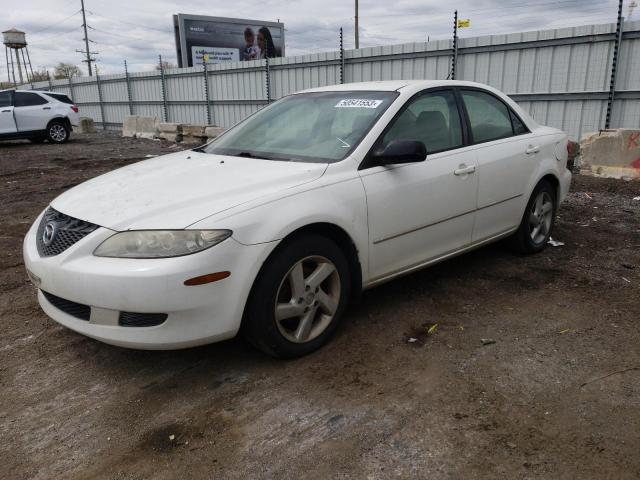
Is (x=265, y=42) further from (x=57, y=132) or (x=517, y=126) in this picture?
(x=517, y=126)

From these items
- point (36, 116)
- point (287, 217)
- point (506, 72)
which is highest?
point (506, 72)

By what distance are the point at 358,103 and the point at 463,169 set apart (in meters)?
0.89

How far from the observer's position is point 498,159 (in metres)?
4.29

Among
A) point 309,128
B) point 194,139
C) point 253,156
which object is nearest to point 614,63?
point 309,128

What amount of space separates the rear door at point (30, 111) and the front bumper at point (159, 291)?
51.6 ft

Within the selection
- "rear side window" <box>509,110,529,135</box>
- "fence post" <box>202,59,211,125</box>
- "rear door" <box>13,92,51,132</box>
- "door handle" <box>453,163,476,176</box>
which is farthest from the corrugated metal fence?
"door handle" <box>453,163,476,176</box>

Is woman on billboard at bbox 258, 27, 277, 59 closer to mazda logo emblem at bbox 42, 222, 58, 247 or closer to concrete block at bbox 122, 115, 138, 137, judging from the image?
concrete block at bbox 122, 115, 138, 137

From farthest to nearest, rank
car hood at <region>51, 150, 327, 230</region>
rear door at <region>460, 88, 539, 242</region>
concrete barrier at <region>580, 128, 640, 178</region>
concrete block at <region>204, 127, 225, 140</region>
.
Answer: concrete block at <region>204, 127, 225, 140</region>, concrete barrier at <region>580, 128, 640, 178</region>, rear door at <region>460, 88, 539, 242</region>, car hood at <region>51, 150, 327, 230</region>

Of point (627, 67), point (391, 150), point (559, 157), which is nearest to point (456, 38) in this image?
point (627, 67)

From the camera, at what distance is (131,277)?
2.61 m

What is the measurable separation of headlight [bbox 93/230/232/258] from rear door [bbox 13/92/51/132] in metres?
16.0

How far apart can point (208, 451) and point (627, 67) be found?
9.63m

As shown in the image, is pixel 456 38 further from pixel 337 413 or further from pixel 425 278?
pixel 337 413

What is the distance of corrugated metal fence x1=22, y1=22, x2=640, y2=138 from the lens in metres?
9.44
